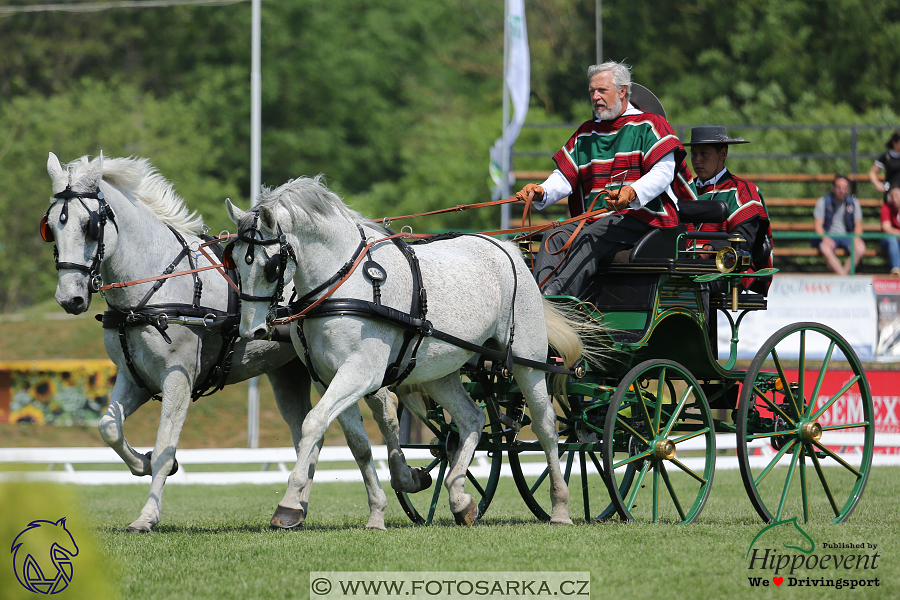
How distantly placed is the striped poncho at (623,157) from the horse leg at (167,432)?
2849 millimetres

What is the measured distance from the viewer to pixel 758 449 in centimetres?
1373

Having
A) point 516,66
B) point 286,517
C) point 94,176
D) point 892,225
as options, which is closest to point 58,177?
point 94,176

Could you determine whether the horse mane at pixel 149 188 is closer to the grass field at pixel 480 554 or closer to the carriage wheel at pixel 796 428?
the grass field at pixel 480 554

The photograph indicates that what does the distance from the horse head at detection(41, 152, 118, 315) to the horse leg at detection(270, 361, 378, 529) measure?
155 centimetres

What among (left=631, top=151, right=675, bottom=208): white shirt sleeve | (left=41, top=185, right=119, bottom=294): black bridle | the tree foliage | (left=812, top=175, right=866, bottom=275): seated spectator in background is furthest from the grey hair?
the tree foliage

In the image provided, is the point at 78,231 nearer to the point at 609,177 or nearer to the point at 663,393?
the point at 609,177

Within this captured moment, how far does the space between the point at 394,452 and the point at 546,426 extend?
95 centimetres

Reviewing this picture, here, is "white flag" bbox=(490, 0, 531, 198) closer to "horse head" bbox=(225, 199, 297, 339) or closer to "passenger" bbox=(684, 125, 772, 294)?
"passenger" bbox=(684, 125, 772, 294)

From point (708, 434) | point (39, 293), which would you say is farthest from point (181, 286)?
point (39, 293)

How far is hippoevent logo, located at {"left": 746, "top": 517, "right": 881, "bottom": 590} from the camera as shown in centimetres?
486

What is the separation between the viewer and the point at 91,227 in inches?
254

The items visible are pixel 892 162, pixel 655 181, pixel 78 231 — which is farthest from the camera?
pixel 892 162

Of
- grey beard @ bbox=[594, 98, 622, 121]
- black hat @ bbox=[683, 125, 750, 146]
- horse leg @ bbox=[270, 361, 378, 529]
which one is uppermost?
grey beard @ bbox=[594, 98, 622, 121]

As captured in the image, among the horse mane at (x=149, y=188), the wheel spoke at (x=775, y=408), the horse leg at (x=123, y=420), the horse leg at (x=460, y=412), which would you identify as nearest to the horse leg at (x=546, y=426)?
the horse leg at (x=460, y=412)
